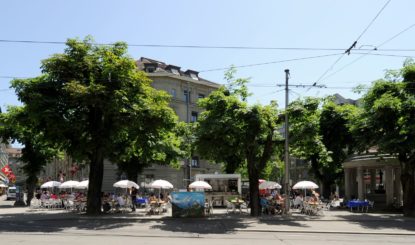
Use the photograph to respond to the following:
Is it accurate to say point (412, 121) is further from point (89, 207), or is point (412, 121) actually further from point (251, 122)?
point (89, 207)

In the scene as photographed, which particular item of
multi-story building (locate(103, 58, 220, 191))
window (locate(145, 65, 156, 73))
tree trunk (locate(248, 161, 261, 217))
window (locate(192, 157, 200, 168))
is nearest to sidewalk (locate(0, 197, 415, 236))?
tree trunk (locate(248, 161, 261, 217))

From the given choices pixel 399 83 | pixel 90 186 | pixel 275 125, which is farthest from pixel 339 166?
pixel 90 186

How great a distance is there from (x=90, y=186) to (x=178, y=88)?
4324 cm

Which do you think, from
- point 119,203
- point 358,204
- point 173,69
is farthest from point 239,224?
point 173,69

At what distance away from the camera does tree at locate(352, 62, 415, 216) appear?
28.4 m

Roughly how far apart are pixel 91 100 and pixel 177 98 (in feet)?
151

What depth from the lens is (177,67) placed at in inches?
2948

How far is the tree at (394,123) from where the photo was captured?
28422 mm

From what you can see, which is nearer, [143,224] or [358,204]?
[143,224]

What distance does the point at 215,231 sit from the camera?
69.7 feet

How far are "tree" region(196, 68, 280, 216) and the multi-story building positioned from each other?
3481 cm

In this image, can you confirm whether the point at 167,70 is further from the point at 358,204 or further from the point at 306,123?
the point at 306,123

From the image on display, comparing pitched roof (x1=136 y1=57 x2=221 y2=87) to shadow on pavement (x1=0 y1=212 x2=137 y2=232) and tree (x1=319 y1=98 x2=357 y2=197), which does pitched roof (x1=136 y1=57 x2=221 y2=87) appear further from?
shadow on pavement (x1=0 y1=212 x2=137 y2=232)

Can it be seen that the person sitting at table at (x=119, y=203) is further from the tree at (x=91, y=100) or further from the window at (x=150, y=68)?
the window at (x=150, y=68)
